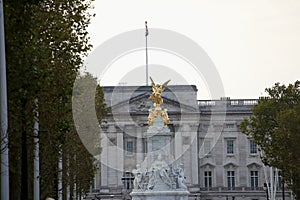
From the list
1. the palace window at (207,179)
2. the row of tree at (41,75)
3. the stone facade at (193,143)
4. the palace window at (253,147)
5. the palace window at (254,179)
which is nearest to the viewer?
the row of tree at (41,75)

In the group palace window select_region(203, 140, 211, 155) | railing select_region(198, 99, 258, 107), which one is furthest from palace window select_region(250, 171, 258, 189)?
railing select_region(198, 99, 258, 107)

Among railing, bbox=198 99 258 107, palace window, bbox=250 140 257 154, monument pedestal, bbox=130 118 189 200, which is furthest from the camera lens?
railing, bbox=198 99 258 107

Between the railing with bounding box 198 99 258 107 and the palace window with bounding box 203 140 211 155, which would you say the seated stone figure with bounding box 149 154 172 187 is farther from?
the railing with bounding box 198 99 258 107

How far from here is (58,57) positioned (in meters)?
43.1

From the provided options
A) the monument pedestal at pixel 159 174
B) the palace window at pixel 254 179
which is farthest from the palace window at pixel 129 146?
the monument pedestal at pixel 159 174

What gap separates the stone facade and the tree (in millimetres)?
58041

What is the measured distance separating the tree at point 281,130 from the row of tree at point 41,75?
3096 cm

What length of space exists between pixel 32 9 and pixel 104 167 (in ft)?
412

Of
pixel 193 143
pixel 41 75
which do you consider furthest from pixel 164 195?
pixel 193 143

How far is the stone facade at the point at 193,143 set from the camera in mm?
158250

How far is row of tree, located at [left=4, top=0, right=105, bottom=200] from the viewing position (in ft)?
112

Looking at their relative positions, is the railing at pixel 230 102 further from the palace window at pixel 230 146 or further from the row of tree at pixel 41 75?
the row of tree at pixel 41 75

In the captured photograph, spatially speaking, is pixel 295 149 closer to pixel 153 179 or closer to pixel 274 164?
pixel 274 164

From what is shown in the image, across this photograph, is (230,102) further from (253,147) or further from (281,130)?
(281,130)
